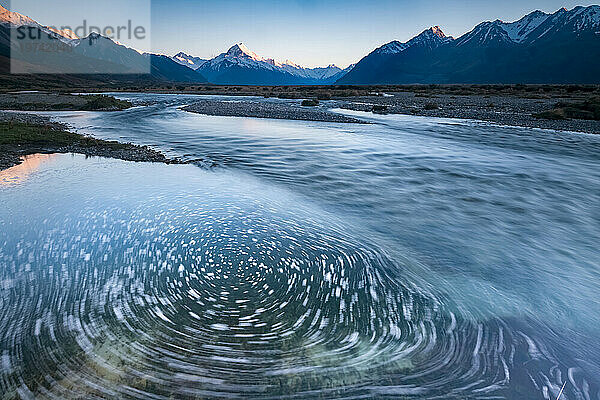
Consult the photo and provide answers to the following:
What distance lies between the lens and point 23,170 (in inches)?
566

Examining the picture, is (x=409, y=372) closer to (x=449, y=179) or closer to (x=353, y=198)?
(x=353, y=198)

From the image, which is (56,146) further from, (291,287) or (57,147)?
(291,287)

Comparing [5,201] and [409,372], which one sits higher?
[5,201]

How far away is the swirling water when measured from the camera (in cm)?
446

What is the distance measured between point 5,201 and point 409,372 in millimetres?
13099

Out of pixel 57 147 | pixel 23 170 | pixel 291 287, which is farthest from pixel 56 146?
pixel 291 287

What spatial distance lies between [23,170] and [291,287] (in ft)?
48.7

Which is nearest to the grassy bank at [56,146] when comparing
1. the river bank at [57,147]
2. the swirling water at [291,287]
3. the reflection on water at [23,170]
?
the river bank at [57,147]

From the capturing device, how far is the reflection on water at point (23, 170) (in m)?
12.9

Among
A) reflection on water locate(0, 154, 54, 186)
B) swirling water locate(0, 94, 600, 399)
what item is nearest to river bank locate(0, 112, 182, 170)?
reflection on water locate(0, 154, 54, 186)

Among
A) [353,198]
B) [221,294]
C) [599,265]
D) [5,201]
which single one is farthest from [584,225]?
[5,201]

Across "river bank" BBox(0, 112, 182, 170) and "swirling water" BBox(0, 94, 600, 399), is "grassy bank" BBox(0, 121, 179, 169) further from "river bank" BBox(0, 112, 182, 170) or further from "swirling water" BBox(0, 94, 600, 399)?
"swirling water" BBox(0, 94, 600, 399)

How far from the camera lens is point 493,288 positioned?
6.88 m

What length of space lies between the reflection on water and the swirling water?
0.65ft
